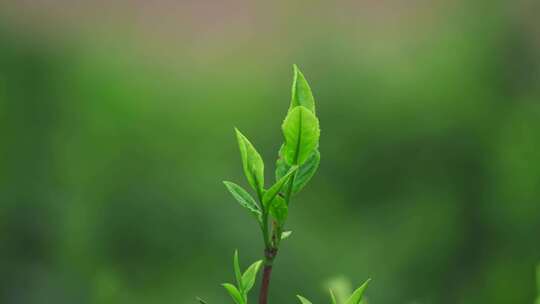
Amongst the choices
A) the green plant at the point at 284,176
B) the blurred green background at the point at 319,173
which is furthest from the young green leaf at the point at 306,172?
the blurred green background at the point at 319,173

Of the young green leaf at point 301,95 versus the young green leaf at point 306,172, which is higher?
the young green leaf at point 301,95

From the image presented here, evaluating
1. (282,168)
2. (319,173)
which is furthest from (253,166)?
(319,173)

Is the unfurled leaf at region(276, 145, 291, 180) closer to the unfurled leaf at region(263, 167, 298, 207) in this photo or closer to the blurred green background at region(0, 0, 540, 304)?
the unfurled leaf at region(263, 167, 298, 207)

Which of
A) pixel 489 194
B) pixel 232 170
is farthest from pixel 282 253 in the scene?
pixel 489 194

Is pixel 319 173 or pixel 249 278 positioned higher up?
pixel 249 278

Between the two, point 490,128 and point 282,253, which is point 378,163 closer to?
point 490,128

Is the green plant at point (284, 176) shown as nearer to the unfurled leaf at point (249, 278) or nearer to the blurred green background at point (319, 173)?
the unfurled leaf at point (249, 278)

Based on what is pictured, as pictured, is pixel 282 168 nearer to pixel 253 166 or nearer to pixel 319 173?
pixel 253 166

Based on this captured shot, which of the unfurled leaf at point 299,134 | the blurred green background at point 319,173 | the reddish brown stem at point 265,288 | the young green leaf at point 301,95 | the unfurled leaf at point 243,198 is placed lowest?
the blurred green background at point 319,173
